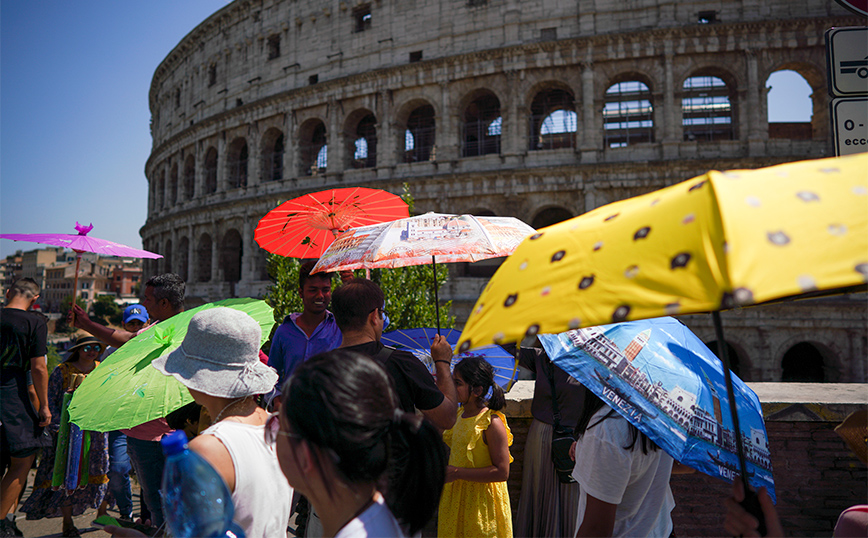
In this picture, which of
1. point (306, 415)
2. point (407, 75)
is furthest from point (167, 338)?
point (407, 75)

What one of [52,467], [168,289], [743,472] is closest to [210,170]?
[52,467]

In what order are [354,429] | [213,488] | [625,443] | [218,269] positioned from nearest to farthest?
1. [354,429]
2. [213,488]
3. [625,443]
4. [218,269]

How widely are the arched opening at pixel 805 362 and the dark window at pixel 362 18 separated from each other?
20.6m

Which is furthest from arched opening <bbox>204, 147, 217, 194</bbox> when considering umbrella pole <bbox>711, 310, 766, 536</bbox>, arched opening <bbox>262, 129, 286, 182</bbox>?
umbrella pole <bbox>711, 310, 766, 536</bbox>

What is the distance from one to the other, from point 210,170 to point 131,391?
26.1m

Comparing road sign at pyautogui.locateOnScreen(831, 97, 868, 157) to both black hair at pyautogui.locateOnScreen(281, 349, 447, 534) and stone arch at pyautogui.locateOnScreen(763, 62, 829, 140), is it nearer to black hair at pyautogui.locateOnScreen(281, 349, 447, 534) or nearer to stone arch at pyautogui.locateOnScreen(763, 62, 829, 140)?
black hair at pyautogui.locateOnScreen(281, 349, 447, 534)

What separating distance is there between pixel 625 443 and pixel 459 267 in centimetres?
1590

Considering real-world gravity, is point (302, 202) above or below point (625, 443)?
above

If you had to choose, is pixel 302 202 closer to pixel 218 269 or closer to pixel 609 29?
pixel 609 29

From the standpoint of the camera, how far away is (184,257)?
26.1m

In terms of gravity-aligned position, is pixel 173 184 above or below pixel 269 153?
above

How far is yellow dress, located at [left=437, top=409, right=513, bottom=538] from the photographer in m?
2.93

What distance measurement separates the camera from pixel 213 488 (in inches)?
56.8

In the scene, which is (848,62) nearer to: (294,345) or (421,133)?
(294,345)
